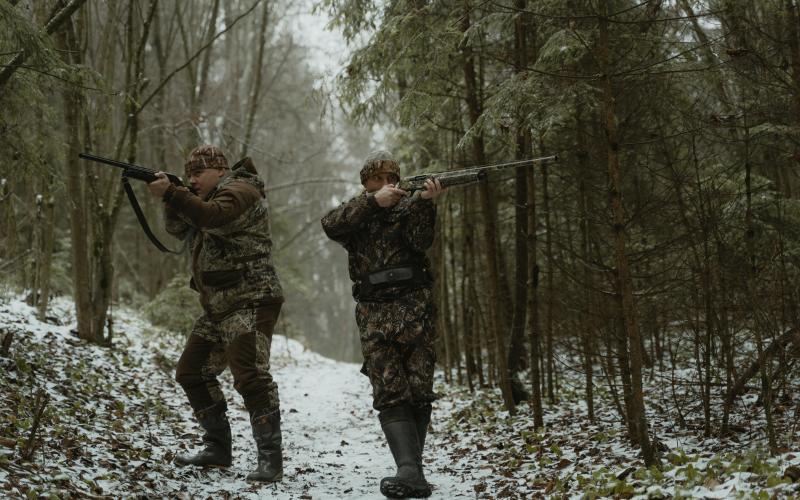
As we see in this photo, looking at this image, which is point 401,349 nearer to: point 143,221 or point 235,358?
point 235,358

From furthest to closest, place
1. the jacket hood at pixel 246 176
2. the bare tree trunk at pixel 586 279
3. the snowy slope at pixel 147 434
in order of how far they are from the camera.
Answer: the bare tree trunk at pixel 586 279 → the jacket hood at pixel 246 176 → the snowy slope at pixel 147 434

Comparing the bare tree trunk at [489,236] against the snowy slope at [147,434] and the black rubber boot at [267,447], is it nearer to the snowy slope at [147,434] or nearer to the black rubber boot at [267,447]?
the snowy slope at [147,434]

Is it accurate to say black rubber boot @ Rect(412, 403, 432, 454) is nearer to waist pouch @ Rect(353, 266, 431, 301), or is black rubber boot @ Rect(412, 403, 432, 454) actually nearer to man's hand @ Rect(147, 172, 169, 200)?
waist pouch @ Rect(353, 266, 431, 301)

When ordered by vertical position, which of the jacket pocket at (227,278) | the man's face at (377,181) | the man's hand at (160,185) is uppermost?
the man's face at (377,181)

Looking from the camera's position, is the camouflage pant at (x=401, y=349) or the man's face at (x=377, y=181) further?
the man's face at (x=377, y=181)

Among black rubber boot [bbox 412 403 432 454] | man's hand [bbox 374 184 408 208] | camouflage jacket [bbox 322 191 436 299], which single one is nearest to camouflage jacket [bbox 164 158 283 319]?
camouflage jacket [bbox 322 191 436 299]

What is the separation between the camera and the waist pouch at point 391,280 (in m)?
4.34

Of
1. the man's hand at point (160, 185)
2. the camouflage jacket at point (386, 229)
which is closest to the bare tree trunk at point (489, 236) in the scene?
the camouflage jacket at point (386, 229)

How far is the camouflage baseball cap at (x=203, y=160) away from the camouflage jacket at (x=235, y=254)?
17 centimetres

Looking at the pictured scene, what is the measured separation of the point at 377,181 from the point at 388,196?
1.09ft

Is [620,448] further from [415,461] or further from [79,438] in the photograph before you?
[79,438]

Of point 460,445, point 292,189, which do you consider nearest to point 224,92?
point 292,189

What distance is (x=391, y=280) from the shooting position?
4.34m

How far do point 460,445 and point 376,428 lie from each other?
5.08 ft
